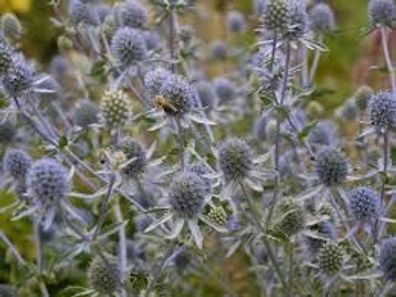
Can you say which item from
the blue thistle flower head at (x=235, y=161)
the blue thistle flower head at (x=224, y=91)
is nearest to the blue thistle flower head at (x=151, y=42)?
the blue thistle flower head at (x=224, y=91)

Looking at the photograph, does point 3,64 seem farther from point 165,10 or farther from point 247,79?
point 247,79

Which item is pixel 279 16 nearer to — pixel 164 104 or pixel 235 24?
pixel 164 104

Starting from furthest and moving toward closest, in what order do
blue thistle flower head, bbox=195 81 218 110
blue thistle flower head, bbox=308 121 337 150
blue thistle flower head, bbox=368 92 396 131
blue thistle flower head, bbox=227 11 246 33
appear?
blue thistle flower head, bbox=227 11 246 33 → blue thistle flower head, bbox=195 81 218 110 → blue thistle flower head, bbox=308 121 337 150 → blue thistle flower head, bbox=368 92 396 131

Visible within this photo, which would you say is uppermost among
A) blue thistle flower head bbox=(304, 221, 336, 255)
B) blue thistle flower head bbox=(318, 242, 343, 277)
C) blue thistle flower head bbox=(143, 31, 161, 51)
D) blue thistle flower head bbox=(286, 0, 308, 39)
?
blue thistle flower head bbox=(286, 0, 308, 39)

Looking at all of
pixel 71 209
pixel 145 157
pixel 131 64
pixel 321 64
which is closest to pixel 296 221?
pixel 145 157

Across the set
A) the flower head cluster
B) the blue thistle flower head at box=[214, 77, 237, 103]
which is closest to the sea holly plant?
the flower head cluster

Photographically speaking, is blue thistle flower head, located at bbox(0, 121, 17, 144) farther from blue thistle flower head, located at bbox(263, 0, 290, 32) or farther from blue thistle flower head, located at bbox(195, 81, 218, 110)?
blue thistle flower head, located at bbox(263, 0, 290, 32)

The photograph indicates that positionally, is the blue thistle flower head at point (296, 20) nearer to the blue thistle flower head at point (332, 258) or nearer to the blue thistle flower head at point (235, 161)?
the blue thistle flower head at point (235, 161)
